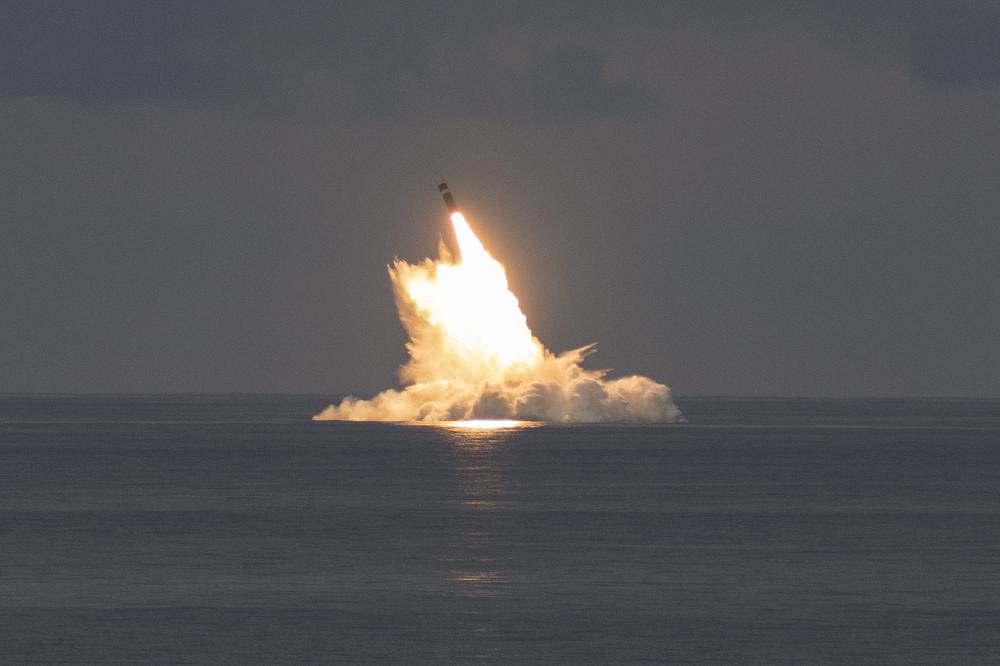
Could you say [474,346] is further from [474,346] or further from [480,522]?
[480,522]

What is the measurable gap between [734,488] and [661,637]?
63.9 m

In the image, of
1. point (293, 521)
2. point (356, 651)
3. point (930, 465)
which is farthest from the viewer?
point (930, 465)

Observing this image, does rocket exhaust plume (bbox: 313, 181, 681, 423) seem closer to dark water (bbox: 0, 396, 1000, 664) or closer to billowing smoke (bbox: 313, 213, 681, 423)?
billowing smoke (bbox: 313, 213, 681, 423)

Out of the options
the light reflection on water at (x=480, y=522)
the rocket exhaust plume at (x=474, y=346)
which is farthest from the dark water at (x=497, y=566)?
the rocket exhaust plume at (x=474, y=346)

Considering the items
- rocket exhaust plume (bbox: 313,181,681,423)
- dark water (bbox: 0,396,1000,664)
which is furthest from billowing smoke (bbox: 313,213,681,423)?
dark water (bbox: 0,396,1000,664)

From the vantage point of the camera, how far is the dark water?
51.2m

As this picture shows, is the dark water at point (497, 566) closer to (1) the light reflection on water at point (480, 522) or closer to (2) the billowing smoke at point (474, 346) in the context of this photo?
(1) the light reflection on water at point (480, 522)

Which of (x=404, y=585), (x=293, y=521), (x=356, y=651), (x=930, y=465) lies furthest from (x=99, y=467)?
(x=356, y=651)

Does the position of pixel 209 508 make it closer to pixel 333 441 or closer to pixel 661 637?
pixel 661 637

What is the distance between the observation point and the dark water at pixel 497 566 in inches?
2016

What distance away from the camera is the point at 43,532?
267 ft

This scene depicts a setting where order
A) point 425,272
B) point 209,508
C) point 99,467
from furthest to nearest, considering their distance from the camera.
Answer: point 425,272 → point 99,467 → point 209,508

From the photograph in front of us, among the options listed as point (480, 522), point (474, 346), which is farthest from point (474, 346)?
point (480, 522)

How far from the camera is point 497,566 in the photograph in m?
69.1
